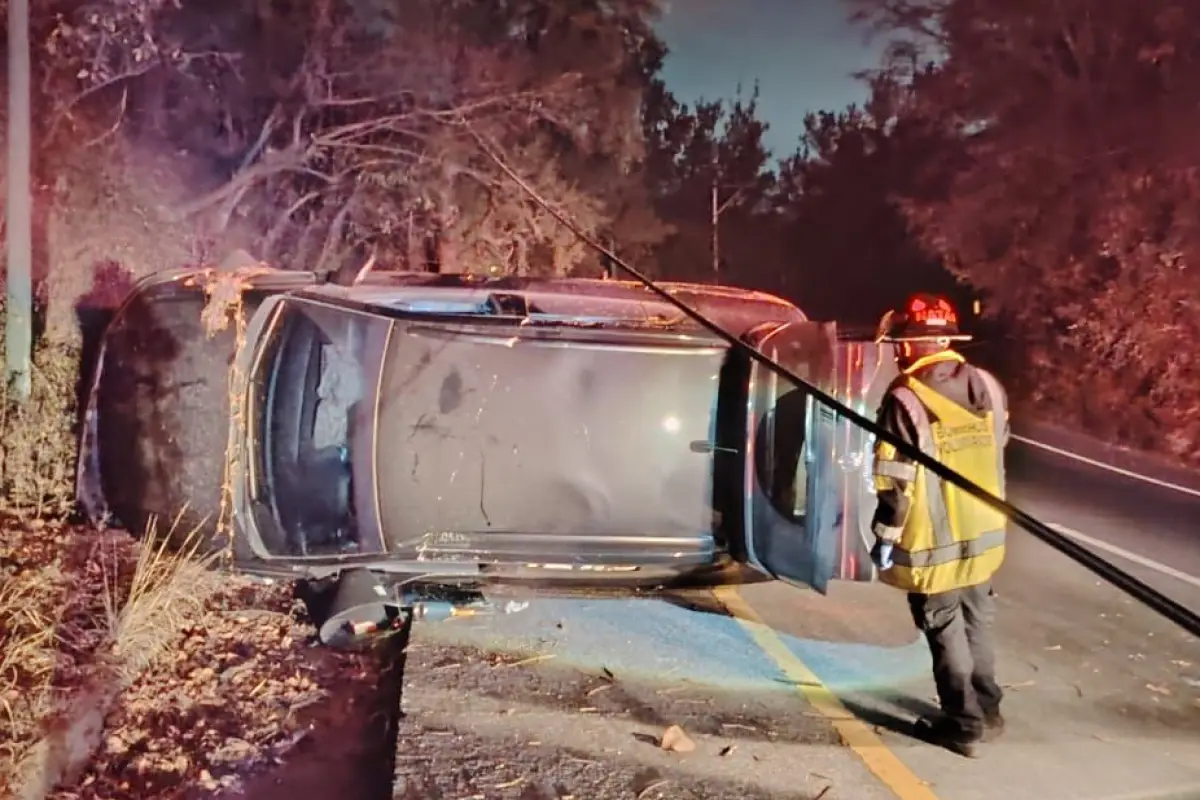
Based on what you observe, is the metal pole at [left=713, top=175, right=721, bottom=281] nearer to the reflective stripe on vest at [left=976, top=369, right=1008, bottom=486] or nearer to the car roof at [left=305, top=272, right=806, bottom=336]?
the car roof at [left=305, top=272, right=806, bottom=336]

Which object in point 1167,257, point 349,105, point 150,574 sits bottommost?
point 150,574

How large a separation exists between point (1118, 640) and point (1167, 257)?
1028cm

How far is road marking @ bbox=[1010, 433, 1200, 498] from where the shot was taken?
11.2m

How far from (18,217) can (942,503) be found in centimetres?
656

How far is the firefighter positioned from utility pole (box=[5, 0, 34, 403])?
19.8 feet

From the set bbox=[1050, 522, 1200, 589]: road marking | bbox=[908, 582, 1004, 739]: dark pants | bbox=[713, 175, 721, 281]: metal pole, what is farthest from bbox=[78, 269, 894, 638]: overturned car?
bbox=[713, 175, 721, 281]: metal pole

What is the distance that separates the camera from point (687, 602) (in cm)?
619

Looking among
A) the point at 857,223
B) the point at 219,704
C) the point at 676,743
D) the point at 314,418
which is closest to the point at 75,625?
the point at 219,704

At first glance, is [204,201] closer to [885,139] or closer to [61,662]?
[61,662]

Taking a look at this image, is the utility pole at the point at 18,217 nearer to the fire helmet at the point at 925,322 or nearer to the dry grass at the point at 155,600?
the dry grass at the point at 155,600

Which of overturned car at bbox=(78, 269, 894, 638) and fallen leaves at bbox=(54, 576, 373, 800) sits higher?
overturned car at bbox=(78, 269, 894, 638)

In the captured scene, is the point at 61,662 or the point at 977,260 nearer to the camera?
the point at 61,662

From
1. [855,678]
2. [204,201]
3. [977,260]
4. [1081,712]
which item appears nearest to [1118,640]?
[1081,712]

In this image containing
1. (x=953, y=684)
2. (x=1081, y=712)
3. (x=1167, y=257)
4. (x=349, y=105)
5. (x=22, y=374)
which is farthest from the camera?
(x=1167, y=257)
